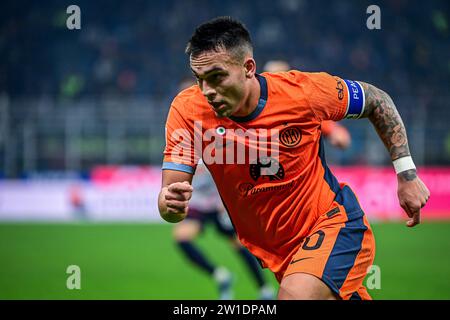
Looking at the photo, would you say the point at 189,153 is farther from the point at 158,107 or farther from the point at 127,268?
the point at 158,107

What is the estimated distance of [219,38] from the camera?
354 cm

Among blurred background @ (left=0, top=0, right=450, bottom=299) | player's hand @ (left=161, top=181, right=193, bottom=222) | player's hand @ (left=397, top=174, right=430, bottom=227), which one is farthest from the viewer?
blurred background @ (left=0, top=0, right=450, bottom=299)

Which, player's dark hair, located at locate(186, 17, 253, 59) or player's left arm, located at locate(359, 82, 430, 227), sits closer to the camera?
player's dark hair, located at locate(186, 17, 253, 59)

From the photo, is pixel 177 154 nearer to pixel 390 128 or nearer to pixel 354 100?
pixel 354 100

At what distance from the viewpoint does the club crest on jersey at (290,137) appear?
377cm

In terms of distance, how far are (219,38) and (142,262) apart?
23.3 feet

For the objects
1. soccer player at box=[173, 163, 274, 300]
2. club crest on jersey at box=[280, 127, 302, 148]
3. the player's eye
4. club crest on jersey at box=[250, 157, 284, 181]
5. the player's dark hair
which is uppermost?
the player's dark hair

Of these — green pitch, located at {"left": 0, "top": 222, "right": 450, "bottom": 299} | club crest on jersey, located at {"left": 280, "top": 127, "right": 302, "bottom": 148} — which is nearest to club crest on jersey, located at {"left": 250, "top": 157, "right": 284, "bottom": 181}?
club crest on jersey, located at {"left": 280, "top": 127, "right": 302, "bottom": 148}

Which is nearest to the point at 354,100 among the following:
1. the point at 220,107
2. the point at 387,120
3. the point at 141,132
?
the point at 387,120

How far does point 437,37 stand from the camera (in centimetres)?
1925

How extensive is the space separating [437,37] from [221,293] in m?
14.1

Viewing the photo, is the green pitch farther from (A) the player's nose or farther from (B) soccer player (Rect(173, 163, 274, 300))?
(A) the player's nose

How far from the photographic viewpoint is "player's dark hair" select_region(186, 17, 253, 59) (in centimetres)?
353

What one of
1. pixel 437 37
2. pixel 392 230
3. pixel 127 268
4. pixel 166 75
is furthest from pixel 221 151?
pixel 437 37
